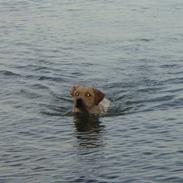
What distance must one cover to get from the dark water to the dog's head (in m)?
0.37

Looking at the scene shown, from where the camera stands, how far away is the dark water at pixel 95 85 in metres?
10.0

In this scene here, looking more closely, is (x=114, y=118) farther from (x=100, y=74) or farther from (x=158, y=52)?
(x=158, y=52)

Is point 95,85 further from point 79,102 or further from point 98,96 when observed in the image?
point 79,102

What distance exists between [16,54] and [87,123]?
763 cm

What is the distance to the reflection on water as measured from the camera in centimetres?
1173

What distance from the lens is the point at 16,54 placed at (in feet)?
68.4

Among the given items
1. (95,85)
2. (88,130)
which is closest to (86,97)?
(88,130)

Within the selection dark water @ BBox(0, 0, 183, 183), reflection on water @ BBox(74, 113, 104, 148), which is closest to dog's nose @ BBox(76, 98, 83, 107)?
reflection on water @ BBox(74, 113, 104, 148)

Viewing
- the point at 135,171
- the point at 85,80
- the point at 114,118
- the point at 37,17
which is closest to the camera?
the point at 135,171

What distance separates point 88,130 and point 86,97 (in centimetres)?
174

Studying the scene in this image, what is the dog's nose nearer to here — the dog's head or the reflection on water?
the dog's head

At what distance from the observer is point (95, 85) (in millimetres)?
17266

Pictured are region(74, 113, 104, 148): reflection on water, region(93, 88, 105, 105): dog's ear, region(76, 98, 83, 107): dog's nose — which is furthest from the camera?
region(93, 88, 105, 105): dog's ear

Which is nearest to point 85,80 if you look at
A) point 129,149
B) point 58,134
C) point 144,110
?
point 144,110
